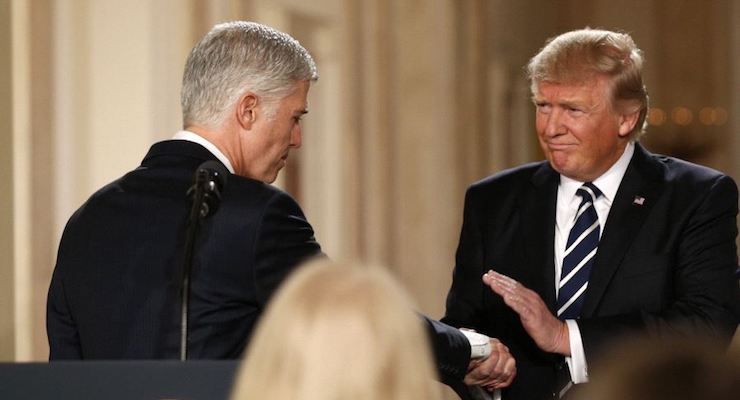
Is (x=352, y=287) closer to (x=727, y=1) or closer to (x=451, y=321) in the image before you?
(x=451, y=321)

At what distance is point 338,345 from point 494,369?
6.50 ft

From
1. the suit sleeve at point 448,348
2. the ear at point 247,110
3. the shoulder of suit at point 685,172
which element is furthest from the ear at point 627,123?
the ear at point 247,110

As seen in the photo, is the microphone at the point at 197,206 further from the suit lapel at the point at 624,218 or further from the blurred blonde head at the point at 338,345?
the suit lapel at the point at 624,218

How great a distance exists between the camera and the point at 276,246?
2.65 m

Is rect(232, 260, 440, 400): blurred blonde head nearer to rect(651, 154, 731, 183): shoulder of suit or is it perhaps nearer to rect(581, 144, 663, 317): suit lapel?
rect(581, 144, 663, 317): suit lapel

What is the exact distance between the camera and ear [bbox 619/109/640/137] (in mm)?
3541

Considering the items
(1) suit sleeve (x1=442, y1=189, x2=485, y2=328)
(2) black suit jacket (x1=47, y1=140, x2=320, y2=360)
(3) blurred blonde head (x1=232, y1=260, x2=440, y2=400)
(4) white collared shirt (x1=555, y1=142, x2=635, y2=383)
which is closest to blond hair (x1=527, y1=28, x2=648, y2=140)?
(4) white collared shirt (x1=555, y1=142, x2=635, y2=383)

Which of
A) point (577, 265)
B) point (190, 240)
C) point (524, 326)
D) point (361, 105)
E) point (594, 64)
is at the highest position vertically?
point (594, 64)

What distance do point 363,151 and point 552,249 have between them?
4940mm

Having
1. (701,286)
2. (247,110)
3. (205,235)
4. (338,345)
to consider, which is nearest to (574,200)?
(701,286)

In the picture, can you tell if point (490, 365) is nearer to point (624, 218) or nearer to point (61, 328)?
point (624, 218)

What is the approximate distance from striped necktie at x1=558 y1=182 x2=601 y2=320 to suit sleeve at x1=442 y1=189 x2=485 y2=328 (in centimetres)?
26

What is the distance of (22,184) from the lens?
4668mm

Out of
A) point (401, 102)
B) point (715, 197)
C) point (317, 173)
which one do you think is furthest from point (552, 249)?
point (401, 102)
